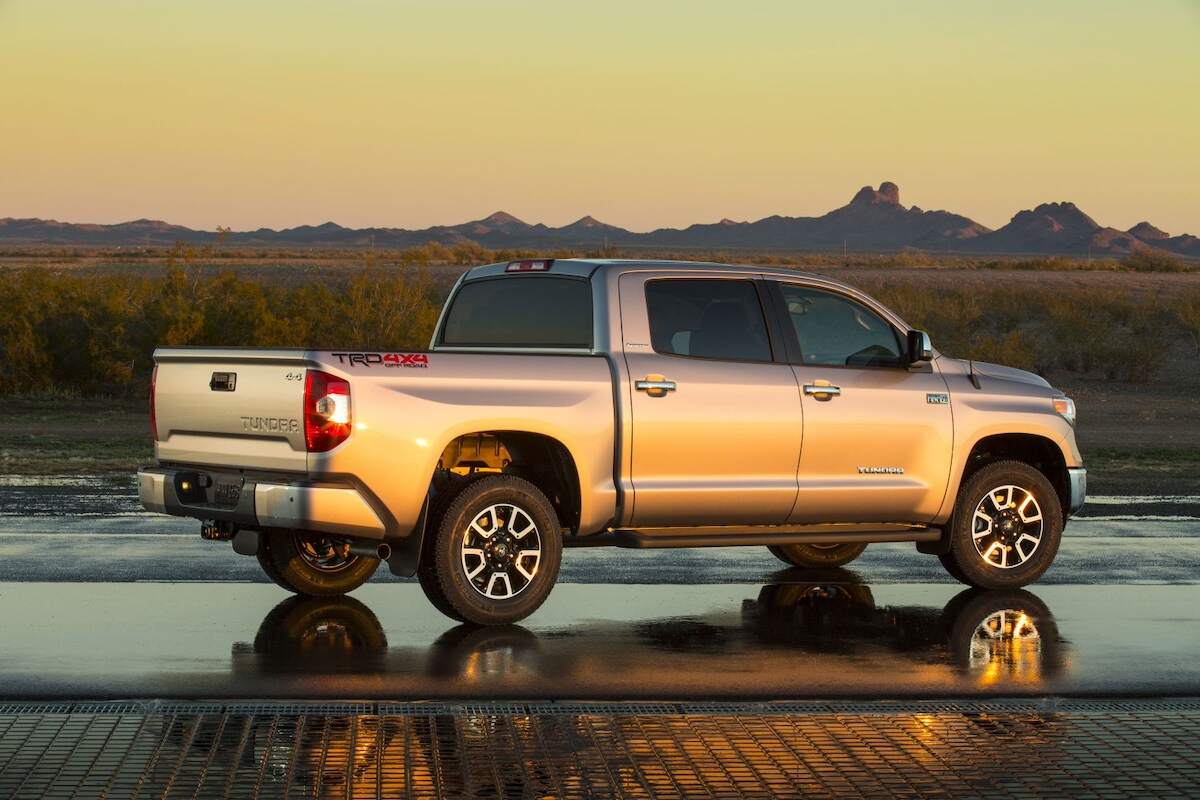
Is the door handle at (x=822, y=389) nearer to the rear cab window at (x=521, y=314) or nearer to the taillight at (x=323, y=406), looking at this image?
the rear cab window at (x=521, y=314)

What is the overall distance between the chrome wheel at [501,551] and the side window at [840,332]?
2.27m

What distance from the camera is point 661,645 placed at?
977 cm

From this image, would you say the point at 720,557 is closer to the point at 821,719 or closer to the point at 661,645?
the point at 661,645

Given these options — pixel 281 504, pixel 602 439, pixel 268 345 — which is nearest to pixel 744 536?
pixel 602 439

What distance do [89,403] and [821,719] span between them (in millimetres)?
24284

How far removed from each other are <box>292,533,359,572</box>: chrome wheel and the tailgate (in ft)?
3.38

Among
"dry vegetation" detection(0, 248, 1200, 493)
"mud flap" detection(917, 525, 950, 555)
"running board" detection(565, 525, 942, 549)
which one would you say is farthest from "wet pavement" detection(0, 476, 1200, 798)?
"dry vegetation" detection(0, 248, 1200, 493)

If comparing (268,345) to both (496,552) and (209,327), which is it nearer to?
(209,327)

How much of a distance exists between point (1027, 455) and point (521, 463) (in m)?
3.82

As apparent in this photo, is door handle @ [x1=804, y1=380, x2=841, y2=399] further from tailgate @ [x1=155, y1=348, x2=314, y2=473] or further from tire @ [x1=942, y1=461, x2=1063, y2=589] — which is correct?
tailgate @ [x1=155, y1=348, x2=314, y2=473]

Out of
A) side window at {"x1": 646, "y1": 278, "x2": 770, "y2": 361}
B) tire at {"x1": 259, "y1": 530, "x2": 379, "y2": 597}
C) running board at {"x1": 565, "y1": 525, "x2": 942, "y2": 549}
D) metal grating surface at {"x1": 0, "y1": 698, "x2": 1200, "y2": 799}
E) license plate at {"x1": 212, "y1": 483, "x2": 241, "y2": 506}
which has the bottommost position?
metal grating surface at {"x1": 0, "y1": 698, "x2": 1200, "y2": 799}

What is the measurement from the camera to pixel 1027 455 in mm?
12797

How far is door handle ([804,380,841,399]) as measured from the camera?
11.4 m

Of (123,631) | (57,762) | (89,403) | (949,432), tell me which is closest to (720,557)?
(949,432)
